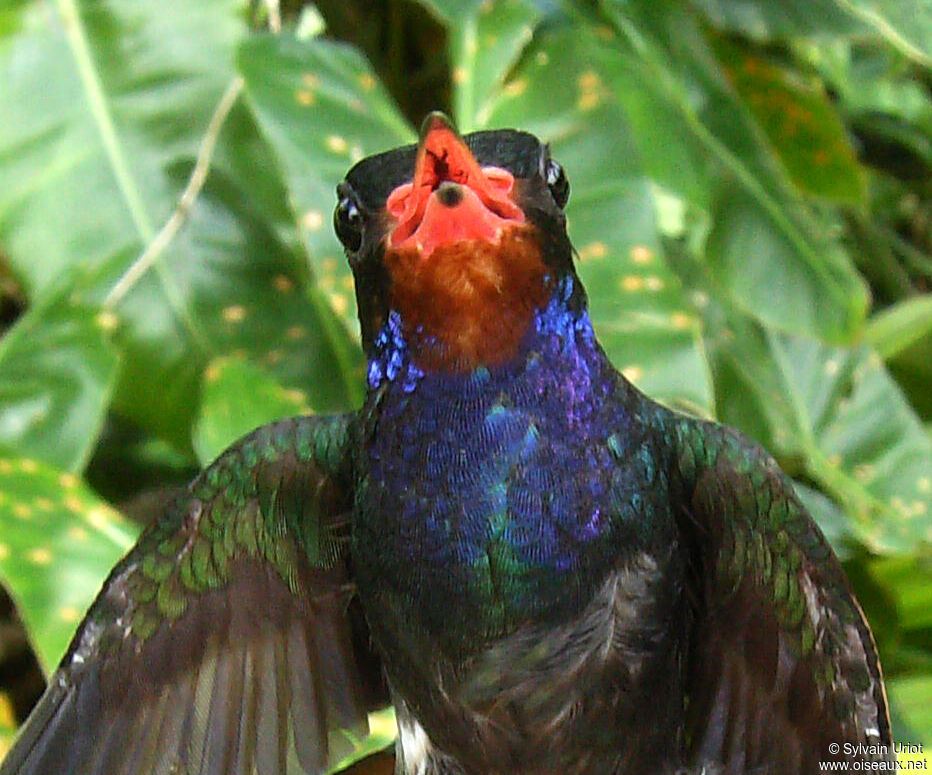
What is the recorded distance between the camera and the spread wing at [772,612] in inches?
37.0

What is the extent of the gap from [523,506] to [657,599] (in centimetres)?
13

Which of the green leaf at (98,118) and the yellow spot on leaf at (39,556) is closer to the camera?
the yellow spot on leaf at (39,556)

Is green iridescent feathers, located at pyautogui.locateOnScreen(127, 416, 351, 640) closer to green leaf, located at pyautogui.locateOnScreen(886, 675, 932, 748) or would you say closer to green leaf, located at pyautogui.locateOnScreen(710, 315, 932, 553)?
green leaf, located at pyautogui.locateOnScreen(710, 315, 932, 553)

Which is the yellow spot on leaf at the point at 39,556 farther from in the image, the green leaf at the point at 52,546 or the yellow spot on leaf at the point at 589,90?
the yellow spot on leaf at the point at 589,90

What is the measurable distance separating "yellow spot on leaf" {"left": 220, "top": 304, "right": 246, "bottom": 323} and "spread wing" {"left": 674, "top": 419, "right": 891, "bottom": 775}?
28.2 inches

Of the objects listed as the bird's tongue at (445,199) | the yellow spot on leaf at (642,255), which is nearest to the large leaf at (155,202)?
the yellow spot on leaf at (642,255)

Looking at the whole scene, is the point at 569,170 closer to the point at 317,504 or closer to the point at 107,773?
the point at 317,504

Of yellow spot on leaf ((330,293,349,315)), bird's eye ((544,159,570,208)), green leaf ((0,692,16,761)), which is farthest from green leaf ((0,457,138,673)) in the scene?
bird's eye ((544,159,570,208))

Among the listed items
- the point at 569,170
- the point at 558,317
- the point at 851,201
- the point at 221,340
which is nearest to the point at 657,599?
the point at 558,317

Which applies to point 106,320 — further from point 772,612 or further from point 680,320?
point 772,612

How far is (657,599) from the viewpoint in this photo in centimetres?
92

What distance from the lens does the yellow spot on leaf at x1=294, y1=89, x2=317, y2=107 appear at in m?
1.42

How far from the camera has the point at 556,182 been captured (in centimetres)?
90

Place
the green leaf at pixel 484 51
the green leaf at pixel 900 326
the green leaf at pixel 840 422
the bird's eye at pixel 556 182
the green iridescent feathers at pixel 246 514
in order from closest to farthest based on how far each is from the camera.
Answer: the bird's eye at pixel 556 182 < the green iridescent feathers at pixel 246 514 < the green leaf at pixel 484 51 < the green leaf at pixel 840 422 < the green leaf at pixel 900 326
